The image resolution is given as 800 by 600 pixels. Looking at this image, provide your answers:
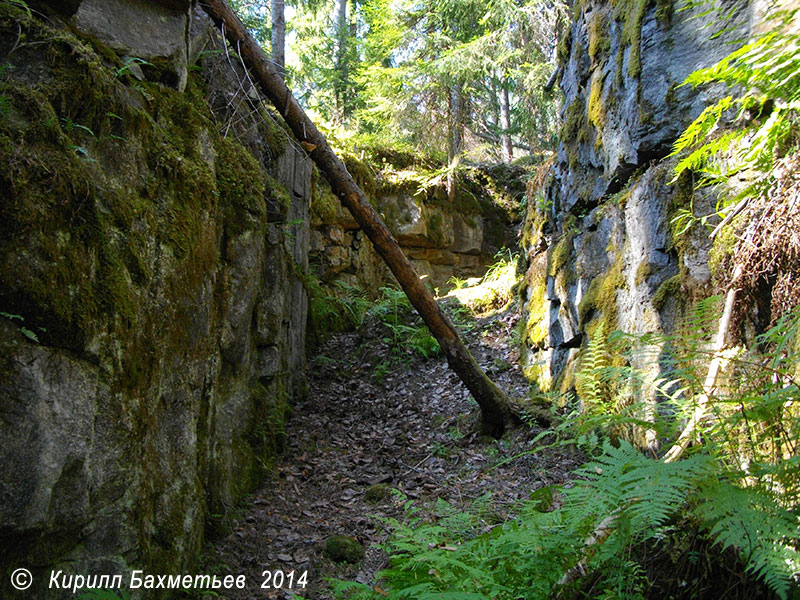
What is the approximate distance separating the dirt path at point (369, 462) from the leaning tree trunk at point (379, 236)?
1.49ft

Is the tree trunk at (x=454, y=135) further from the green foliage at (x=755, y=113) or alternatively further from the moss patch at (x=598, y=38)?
the green foliage at (x=755, y=113)

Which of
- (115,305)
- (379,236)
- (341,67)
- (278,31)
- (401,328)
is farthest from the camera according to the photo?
(341,67)

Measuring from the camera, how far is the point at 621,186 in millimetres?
5973

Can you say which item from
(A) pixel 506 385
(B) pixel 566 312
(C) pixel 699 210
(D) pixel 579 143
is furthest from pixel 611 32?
(A) pixel 506 385

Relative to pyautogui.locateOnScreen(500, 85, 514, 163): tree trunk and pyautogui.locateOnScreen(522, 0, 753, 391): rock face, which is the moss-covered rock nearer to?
pyautogui.locateOnScreen(522, 0, 753, 391): rock face

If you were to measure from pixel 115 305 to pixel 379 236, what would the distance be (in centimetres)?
380

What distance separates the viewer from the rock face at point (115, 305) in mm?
2877

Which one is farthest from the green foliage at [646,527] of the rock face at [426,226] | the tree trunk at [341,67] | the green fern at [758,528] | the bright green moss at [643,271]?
the tree trunk at [341,67]

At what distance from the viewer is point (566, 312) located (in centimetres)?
680

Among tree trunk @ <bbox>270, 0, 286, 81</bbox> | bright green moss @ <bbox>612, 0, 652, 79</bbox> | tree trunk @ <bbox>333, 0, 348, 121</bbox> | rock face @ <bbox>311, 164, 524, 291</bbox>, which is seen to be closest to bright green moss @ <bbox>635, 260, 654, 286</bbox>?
bright green moss @ <bbox>612, 0, 652, 79</bbox>

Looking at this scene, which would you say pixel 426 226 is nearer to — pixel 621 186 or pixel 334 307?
pixel 334 307

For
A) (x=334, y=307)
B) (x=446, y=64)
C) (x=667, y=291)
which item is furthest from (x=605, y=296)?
(x=446, y=64)

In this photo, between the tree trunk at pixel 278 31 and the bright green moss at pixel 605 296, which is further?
the tree trunk at pixel 278 31

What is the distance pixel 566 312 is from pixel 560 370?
29.6 inches
